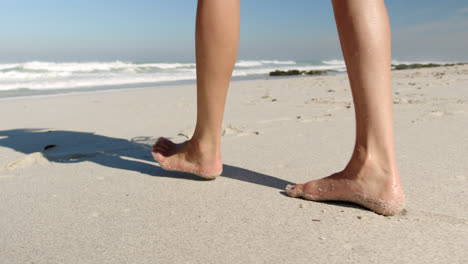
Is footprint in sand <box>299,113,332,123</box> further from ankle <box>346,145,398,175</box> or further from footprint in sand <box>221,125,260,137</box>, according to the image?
ankle <box>346,145,398,175</box>

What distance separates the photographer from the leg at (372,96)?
1.06 meters

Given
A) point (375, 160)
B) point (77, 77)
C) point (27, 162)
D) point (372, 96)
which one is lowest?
point (77, 77)

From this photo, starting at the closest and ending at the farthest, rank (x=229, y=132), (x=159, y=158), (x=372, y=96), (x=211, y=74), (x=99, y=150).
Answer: (x=372, y=96) < (x=211, y=74) < (x=159, y=158) < (x=99, y=150) < (x=229, y=132)

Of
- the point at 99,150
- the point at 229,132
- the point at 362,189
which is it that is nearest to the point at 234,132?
the point at 229,132

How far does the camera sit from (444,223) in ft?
3.14

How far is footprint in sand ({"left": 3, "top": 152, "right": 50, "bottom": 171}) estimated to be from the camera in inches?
65.2

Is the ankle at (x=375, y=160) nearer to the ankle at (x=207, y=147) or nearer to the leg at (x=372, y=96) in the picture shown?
the leg at (x=372, y=96)

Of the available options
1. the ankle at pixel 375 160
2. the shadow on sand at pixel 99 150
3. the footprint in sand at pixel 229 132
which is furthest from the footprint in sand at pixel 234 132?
the ankle at pixel 375 160

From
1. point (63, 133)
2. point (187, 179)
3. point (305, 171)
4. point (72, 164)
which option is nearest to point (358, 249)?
point (305, 171)

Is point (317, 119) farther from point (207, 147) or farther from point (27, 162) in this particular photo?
point (27, 162)

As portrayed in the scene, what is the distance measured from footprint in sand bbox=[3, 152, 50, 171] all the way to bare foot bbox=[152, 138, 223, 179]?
592 millimetres

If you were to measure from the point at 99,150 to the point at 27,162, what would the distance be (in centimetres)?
35

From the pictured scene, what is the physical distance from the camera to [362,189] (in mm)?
1087

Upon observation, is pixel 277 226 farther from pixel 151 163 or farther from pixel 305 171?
pixel 151 163
